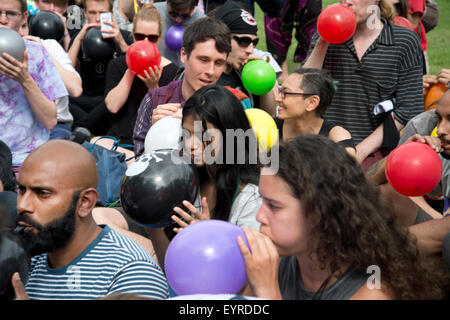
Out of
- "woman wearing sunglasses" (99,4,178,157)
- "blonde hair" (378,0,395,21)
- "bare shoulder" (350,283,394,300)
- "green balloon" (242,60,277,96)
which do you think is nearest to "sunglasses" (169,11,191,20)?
"woman wearing sunglasses" (99,4,178,157)

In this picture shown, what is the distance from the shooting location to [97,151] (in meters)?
4.22

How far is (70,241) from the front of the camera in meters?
2.41

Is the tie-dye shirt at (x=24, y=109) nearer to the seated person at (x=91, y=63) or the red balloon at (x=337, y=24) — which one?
the seated person at (x=91, y=63)

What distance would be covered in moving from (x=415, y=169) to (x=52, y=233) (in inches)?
77.5

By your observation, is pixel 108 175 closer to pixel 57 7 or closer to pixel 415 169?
pixel 415 169

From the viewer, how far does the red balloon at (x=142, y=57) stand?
475 cm

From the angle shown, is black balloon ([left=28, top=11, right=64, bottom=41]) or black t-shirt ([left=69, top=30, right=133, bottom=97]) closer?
black balloon ([left=28, top=11, right=64, bottom=41])

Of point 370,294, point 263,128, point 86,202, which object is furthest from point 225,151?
point 370,294

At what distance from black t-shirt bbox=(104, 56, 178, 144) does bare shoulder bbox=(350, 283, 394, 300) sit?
3422 mm

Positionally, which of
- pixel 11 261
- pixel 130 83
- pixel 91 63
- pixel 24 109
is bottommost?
pixel 91 63

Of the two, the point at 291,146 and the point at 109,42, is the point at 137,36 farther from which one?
the point at 291,146

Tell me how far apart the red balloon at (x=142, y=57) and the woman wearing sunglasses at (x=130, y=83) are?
5 cm

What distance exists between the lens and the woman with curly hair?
2049 mm

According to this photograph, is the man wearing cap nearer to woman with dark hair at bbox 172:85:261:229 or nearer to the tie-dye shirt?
the tie-dye shirt
